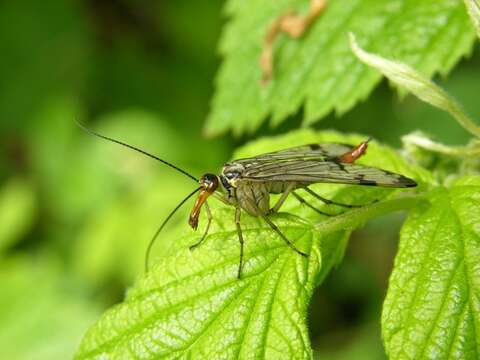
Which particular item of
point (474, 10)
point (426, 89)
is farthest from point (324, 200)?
point (474, 10)

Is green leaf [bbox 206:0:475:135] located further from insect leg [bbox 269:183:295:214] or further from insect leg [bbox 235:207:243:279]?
insect leg [bbox 235:207:243:279]

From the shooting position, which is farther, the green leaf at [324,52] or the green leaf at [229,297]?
the green leaf at [324,52]

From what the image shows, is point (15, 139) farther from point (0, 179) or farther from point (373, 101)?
point (373, 101)

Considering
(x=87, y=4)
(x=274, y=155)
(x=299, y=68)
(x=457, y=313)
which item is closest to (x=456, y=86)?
(x=299, y=68)

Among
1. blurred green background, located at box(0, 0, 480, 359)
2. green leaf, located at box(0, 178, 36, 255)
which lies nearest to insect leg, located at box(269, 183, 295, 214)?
blurred green background, located at box(0, 0, 480, 359)

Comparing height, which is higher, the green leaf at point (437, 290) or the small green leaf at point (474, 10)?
the small green leaf at point (474, 10)

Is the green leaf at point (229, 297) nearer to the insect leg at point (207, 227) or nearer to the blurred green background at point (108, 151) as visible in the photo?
the insect leg at point (207, 227)

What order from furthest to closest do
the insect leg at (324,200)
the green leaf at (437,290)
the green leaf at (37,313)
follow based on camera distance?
1. the green leaf at (37,313)
2. the insect leg at (324,200)
3. the green leaf at (437,290)

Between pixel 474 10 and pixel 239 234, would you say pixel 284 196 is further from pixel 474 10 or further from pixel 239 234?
pixel 474 10

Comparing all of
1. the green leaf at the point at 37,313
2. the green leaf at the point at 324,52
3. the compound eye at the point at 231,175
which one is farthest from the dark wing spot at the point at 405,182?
the green leaf at the point at 37,313
